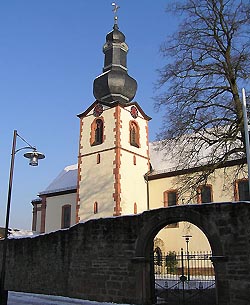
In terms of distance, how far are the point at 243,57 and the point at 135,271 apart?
31.5 feet

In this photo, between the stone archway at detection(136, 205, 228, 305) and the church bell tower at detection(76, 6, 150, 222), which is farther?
the church bell tower at detection(76, 6, 150, 222)

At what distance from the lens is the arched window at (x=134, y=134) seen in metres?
30.4

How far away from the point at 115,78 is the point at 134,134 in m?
4.51

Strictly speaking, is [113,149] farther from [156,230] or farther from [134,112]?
[156,230]

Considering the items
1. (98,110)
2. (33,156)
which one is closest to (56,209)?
(98,110)

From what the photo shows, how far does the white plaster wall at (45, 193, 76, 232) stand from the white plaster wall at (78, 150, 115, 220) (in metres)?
3.69

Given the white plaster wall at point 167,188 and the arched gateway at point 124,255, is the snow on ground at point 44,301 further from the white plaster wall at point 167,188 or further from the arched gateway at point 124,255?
the white plaster wall at point 167,188

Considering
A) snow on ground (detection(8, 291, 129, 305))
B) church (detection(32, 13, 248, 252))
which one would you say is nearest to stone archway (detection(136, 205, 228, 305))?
snow on ground (detection(8, 291, 129, 305))

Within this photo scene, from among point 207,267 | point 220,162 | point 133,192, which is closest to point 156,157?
point 133,192

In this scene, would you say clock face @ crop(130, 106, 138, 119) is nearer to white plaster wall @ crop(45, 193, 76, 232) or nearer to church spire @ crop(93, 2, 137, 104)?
church spire @ crop(93, 2, 137, 104)

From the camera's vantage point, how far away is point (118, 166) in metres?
27.8

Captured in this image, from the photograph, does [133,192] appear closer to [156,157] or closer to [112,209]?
[112,209]

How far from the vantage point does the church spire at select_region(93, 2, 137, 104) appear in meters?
30.6

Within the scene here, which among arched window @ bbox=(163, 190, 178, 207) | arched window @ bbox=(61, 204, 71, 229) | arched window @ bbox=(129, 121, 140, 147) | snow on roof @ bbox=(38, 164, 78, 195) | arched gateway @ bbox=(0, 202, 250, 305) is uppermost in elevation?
arched window @ bbox=(129, 121, 140, 147)
